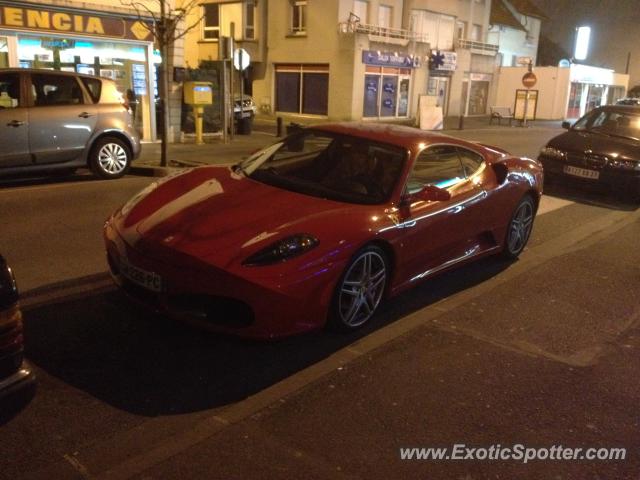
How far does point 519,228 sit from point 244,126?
13912mm

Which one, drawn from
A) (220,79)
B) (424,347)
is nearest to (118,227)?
(424,347)

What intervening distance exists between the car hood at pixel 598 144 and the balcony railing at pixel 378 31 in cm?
1697

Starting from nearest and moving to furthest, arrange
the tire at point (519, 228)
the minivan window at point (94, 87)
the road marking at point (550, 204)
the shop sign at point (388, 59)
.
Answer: the tire at point (519, 228) < the road marking at point (550, 204) < the minivan window at point (94, 87) < the shop sign at point (388, 59)

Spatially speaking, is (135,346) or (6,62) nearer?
(135,346)

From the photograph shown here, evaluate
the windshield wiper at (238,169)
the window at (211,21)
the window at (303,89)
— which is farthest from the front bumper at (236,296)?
the window at (211,21)

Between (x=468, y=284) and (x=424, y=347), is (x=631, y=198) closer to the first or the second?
(x=468, y=284)

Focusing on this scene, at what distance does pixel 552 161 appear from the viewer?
10.8m

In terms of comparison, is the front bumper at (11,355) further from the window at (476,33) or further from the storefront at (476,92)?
the window at (476,33)

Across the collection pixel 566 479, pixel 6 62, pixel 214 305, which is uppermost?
pixel 6 62

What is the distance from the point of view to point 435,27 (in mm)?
31500

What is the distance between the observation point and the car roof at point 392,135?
508 cm

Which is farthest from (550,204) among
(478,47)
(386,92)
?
(478,47)

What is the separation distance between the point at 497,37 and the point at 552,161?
104 ft

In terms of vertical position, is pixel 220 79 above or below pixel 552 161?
above
